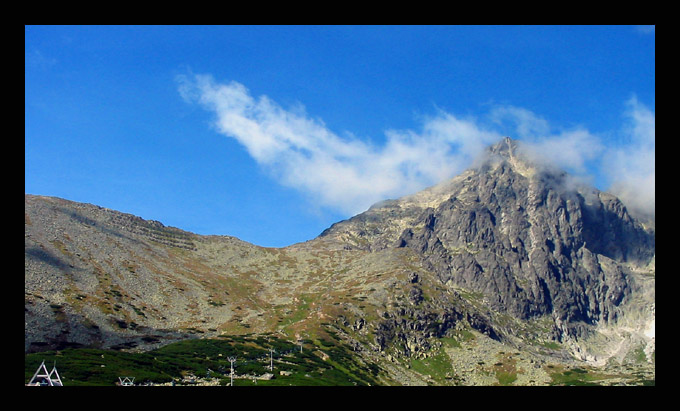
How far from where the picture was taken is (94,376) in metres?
158
